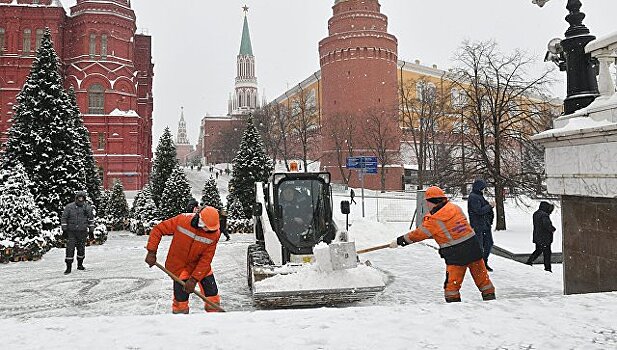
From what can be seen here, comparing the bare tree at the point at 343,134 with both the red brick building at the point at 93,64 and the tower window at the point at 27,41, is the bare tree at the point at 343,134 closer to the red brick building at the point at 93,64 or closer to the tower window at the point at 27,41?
the red brick building at the point at 93,64

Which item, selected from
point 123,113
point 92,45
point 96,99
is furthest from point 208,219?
point 92,45

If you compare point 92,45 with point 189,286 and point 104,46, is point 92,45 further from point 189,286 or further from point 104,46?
point 189,286

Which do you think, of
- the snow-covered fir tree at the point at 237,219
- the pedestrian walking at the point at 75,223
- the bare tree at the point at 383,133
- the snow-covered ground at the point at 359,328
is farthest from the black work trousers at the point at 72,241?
the bare tree at the point at 383,133

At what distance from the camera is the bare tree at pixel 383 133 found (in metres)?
45.2

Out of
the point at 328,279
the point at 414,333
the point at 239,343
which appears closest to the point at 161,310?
the point at 328,279

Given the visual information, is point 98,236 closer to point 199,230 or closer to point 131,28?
point 199,230

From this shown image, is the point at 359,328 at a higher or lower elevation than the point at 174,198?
lower

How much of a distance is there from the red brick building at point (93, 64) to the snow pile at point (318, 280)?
37673 mm

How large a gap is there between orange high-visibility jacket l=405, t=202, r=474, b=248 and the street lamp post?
247cm

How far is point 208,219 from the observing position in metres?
5.42

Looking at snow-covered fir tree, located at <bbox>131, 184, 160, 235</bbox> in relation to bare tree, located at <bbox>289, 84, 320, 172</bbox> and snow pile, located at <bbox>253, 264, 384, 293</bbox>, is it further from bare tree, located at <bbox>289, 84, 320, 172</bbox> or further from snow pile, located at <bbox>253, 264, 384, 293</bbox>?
bare tree, located at <bbox>289, 84, 320, 172</bbox>

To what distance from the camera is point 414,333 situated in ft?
10.2

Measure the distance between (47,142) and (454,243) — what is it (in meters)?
15.6

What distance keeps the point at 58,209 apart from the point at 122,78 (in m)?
28.2
